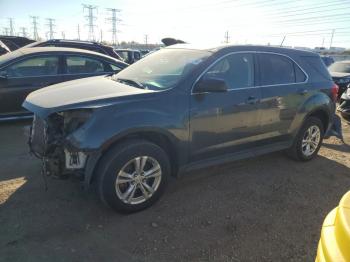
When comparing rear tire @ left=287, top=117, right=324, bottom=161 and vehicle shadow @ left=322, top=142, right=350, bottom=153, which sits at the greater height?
rear tire @ left=287, top=117, right=324, bottom=161

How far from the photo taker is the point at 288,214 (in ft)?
12.0

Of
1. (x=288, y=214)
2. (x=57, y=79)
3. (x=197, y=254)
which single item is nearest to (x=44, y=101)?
(x=197, y=254)

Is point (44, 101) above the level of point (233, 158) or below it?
above

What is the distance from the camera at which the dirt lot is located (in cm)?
291

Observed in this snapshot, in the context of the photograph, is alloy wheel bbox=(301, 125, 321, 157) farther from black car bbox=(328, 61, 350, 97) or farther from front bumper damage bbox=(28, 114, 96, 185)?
black car bbox=(328, 61, 350, 97)

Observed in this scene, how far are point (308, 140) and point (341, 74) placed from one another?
8357mm

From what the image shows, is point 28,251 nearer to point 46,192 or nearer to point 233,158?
point 46,192

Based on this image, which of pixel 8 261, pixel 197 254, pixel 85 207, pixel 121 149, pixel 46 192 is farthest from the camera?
pixel 46 192

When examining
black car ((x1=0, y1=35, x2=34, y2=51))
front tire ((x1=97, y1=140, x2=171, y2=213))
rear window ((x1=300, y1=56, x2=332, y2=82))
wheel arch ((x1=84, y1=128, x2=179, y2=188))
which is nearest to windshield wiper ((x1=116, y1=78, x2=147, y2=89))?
wheel arch ((x1=84, y1=128, x2=179, y2=188))

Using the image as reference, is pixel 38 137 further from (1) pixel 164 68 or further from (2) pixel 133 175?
(1) pixel 164 68

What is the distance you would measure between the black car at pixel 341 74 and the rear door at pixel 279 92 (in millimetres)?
7992

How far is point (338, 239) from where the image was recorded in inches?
63.6

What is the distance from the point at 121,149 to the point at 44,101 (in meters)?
0.98

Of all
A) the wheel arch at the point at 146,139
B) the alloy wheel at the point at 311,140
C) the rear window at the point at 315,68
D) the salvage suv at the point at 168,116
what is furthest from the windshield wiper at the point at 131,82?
the alloy wheel at the point at 311,140
